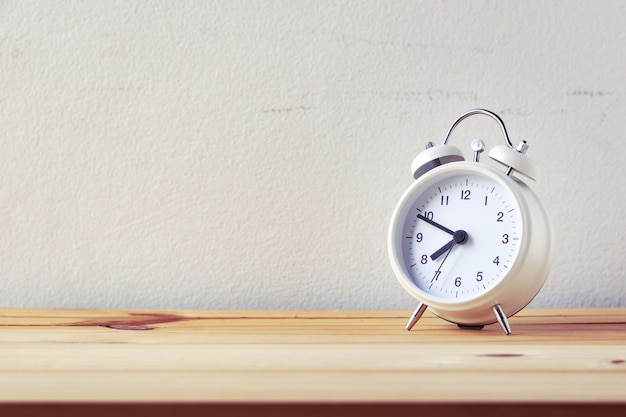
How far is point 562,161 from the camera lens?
1.05 metres

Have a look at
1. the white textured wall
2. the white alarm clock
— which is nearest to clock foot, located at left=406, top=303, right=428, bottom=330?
the white alarm clock

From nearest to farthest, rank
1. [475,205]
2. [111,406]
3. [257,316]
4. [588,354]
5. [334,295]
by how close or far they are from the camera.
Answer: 1. [111,406]
2. [588,354]
3. [475,205]
4. [257,316]
5. [334,295]

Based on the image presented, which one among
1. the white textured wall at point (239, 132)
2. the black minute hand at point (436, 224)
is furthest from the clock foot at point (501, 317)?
the white textured wall at point (239, 132)

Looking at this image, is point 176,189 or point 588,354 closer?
point 588,354

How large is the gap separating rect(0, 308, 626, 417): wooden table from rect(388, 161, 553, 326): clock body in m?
0.04

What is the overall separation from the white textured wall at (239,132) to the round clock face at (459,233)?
0.62ft

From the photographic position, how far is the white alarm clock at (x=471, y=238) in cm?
79

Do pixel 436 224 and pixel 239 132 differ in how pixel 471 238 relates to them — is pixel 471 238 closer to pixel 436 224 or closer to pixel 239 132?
pixel 436 224

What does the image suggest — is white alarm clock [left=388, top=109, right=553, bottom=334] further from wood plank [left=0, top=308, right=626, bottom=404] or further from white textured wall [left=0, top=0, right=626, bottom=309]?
white textured wall [left=0, top=0, right=626, bottom=309]

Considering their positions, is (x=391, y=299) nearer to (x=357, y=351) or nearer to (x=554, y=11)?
(x=357, y=351)

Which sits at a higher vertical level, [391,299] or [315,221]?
[315,221]

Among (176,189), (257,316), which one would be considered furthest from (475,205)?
(176,189)

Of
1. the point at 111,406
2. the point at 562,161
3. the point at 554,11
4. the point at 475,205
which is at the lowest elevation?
the point at 111,406

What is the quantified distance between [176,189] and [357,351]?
1.63ft
